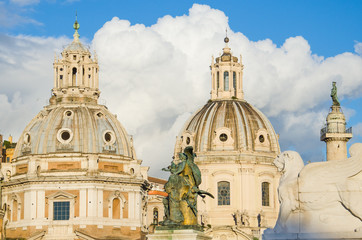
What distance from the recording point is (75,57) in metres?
104

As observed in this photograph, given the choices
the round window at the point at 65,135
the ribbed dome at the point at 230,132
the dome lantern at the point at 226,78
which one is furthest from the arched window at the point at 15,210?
the dome lantern at the point at 226,78

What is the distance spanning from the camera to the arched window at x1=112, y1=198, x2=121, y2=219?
96.2m

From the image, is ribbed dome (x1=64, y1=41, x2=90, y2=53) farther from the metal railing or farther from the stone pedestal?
the stone pedestal

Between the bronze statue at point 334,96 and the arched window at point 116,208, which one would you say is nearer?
the bronze statue at point 334,96

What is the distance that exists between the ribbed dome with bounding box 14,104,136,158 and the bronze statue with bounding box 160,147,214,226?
6669cm

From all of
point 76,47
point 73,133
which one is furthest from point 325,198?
point 76,47

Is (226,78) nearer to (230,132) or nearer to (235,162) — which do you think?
(230,132)

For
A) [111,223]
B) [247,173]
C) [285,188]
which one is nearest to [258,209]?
[247,173]

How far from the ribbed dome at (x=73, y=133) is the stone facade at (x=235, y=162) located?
885 centimetres

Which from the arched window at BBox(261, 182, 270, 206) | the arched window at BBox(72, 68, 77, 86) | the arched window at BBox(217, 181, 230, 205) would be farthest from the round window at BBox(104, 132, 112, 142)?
the arched window at BBox(261, 182, 270, 206)

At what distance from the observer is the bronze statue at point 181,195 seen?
2928 cm

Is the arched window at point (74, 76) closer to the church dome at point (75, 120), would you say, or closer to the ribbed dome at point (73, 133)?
the church dome at point (75, 120)

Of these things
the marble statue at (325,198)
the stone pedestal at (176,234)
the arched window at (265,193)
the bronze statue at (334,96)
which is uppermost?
the bronze statue at (334,96)

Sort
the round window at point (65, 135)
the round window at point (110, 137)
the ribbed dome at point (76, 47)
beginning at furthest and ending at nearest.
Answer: the ribbed dome at point (76, 47) → the round window at point (110, 137) → the round window at point (65, 135)
